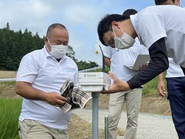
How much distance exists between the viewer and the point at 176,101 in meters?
3.73

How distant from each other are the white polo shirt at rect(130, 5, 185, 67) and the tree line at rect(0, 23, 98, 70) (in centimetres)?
4603

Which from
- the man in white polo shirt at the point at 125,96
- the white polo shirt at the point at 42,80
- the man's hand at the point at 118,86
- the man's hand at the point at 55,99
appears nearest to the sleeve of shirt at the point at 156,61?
the man's hand at the point at 118,86

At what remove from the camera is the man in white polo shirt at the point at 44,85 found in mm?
2904

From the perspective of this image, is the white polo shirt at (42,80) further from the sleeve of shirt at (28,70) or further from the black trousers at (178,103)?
the black trousers at (178,103)

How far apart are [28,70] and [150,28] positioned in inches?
45.5

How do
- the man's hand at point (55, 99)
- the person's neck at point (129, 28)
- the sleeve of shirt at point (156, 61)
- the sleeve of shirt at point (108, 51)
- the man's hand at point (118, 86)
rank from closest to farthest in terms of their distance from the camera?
the sleeve of shirt at point (156, 61)
the man's hand at point (118, 86)
the person's neck at point (129, 28)
the man's hand at point (55, 99)
the sleeve of shirt at point (108, 51)

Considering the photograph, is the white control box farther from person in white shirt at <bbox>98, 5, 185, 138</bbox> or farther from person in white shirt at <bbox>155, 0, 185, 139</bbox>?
person in white shirt at <bbox>155, 0, 185, 139</bbox>

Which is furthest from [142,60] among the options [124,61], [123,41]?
[123,41]

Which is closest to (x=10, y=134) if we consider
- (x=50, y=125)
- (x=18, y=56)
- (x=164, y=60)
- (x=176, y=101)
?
(x=50, y=125)

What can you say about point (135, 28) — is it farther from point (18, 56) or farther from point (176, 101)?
point (18, 56)

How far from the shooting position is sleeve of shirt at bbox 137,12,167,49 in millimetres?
2287

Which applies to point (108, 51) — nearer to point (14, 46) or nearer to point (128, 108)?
point (128, 108)

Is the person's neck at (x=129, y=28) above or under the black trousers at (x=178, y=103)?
above

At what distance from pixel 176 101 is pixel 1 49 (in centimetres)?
4735
